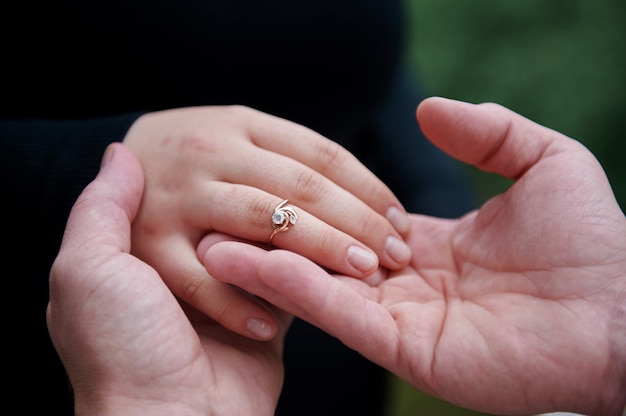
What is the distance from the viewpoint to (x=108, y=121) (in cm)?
89

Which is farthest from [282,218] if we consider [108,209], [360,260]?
[108,209]

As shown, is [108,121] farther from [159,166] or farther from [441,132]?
[441,132]

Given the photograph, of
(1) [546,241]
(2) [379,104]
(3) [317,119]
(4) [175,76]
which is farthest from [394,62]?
(1) [546,241]

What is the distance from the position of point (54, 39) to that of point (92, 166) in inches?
10.1

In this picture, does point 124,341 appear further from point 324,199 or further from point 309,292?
point 324,199

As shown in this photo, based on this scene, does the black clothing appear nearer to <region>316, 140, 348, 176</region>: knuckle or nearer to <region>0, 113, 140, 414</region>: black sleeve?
<region>0, 113, 140, 414</region>: black sleeve

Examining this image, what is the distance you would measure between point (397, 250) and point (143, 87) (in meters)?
0.55

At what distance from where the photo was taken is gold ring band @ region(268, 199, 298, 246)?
766mm

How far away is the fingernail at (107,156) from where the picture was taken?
0.81 metres

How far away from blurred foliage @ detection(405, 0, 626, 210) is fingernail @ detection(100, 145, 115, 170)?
3.85 feet

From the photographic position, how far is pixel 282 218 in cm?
77

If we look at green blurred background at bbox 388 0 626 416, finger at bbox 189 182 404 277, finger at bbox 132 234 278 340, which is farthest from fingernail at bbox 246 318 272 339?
green blurred background at bbox 388 0 626 416

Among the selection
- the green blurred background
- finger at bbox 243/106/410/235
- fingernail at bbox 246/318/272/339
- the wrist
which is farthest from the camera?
the green blurred background

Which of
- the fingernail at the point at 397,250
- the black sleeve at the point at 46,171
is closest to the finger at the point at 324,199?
the fingernail at the point at 397,250
